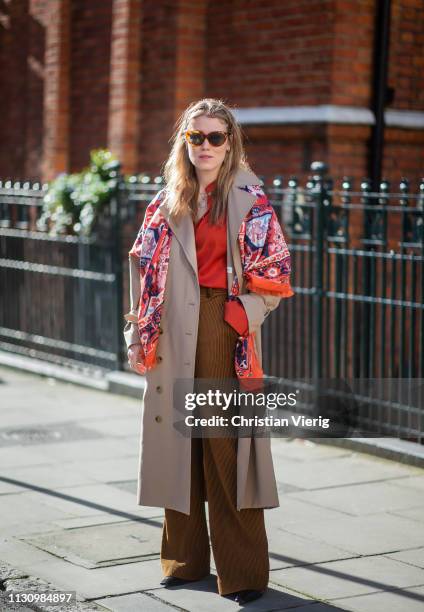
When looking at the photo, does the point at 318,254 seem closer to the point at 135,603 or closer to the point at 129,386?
the point at 129,386

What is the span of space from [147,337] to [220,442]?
55 cm

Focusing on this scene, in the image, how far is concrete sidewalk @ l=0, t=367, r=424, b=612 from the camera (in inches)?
202

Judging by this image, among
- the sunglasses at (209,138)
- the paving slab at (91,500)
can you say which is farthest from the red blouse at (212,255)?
the paving slab at (91,500)

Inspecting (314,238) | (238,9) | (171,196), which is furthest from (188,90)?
(171,196)

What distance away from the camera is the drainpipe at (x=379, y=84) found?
10.3 meters

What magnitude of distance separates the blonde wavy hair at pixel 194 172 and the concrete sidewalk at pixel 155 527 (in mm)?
1687

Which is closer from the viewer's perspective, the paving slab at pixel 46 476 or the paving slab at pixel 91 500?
the paving slab at pixel 91 500

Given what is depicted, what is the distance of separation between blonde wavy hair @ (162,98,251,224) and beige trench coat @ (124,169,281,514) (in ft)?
0.13

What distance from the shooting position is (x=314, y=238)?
8.72m

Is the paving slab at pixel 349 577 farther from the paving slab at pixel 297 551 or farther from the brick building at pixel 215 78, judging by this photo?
the brick building at pixel 215 78

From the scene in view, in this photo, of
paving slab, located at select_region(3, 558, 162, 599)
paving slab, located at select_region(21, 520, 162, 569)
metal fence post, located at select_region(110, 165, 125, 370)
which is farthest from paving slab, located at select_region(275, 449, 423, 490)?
metal fence post, located at select_region(110, 165, 125, 370)

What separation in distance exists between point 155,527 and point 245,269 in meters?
1.89

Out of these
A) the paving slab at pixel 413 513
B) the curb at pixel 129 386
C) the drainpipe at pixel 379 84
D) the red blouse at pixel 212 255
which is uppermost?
the drainpipe at pixel 379 84

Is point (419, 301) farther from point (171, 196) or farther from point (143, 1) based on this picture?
point (143, 1)
